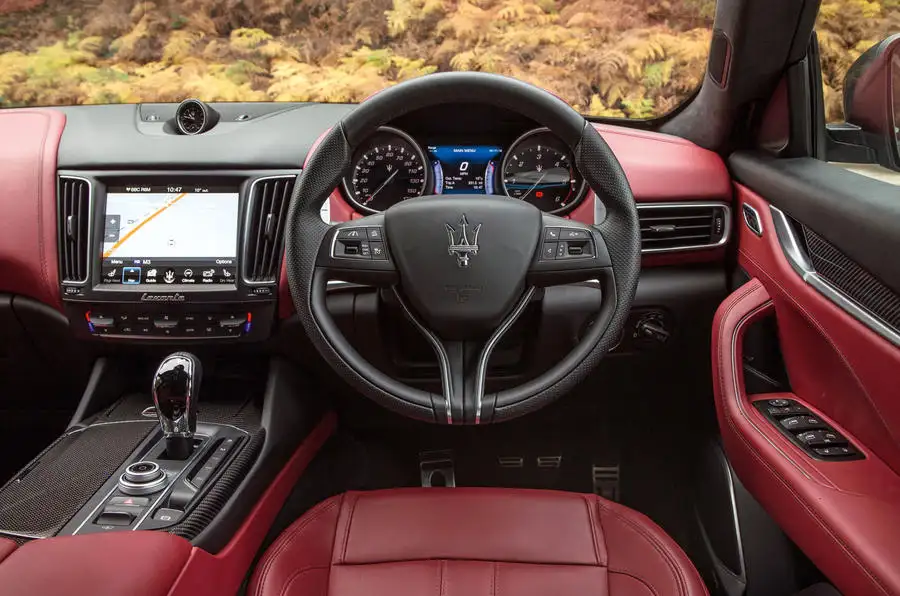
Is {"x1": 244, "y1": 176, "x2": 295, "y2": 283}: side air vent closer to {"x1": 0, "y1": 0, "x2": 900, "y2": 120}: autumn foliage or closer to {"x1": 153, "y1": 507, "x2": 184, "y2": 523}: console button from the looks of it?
{"x1": 0, "y1": 0, "x2": 900, "y2": 120}: autumn foliage

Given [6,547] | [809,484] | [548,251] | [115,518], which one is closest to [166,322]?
[115,518]

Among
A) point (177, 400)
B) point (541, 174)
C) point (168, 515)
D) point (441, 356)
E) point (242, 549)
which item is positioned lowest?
point (242, 549)

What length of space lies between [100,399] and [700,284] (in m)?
1.58

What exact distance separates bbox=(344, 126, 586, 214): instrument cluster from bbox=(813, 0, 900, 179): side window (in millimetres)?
643

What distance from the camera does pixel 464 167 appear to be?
194 centimetres

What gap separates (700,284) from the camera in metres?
2.03

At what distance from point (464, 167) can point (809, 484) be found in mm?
1054

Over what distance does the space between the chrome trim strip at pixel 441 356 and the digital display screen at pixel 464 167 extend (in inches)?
19.2

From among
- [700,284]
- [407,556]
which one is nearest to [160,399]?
[407,556]

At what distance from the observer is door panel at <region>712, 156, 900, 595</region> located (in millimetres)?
1284

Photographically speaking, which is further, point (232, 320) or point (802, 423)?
point (232, 320)

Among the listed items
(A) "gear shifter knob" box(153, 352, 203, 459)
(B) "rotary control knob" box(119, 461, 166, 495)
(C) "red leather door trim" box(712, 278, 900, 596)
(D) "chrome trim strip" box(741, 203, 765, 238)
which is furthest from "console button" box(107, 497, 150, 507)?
(D) "chrome trim strip" box(741, 203, 765, 238)

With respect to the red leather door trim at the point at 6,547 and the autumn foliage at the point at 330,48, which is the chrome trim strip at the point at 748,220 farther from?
the red leather door trim at the point at 6,547

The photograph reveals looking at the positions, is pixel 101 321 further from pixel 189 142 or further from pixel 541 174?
pixel 541 174
